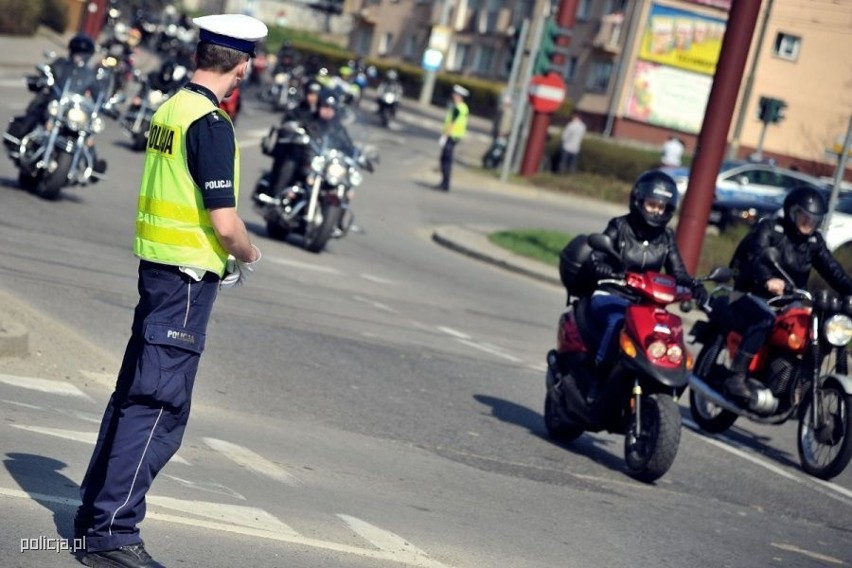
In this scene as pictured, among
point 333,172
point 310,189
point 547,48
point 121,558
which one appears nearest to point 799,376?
point 121,558

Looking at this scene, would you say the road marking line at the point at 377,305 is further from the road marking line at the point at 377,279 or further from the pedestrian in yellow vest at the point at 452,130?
the pedestrian in yellow vest at the point at 452,130

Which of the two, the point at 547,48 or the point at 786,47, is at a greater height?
the point at 786,47

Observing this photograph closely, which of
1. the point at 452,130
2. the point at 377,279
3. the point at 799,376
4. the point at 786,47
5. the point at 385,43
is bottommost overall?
the point at 377,279

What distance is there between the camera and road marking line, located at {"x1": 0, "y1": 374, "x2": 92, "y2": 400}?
8203mm

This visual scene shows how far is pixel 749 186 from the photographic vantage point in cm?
3528

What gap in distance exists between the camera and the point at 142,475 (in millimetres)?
5289

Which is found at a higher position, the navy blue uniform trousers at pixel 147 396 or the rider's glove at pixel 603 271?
the rider's glove at pixel 603 271

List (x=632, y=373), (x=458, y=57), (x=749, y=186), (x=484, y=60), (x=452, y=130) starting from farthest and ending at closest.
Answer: (x=458, y=57) < (x=484, y=60) < (x=749, y=186) < (x=452, y=130) < (x=632, y=373)

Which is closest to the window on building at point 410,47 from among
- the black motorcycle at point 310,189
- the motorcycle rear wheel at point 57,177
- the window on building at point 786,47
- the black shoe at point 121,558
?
the window on building at point 786,47

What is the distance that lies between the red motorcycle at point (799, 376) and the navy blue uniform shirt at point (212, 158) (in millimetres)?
6008

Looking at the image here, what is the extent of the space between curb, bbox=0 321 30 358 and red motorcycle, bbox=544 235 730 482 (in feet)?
10.4

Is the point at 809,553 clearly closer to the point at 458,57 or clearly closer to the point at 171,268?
the point at 171,268

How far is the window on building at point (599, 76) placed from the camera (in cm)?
6806

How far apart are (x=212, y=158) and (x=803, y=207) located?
22.4 feet
